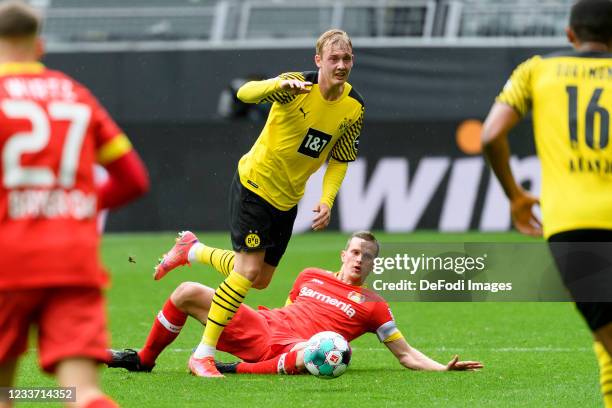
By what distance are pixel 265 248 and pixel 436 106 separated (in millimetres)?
13150

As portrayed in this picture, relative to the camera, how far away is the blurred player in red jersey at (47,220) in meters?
4.11

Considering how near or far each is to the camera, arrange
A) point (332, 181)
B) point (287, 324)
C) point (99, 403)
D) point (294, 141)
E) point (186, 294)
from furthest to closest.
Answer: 1. point (332, 181)
2. point (294, 141)
3. point (287, 324)
4. point (186, 294)
5. point (99, 403)

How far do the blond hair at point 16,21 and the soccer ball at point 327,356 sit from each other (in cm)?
345

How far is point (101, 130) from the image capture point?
14.2 feet

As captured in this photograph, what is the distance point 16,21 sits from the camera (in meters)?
4.23

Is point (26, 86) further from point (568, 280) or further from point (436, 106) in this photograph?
point (436, 106)

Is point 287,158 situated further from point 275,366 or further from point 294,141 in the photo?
point 275,366

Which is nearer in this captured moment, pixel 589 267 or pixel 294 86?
pixel 589 267

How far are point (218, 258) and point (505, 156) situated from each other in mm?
4007

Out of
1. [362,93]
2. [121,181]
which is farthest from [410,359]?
[362,93]

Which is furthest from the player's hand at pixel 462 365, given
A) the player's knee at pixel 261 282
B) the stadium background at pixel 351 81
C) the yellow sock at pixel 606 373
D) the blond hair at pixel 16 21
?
the stadium background at pixel 351 81

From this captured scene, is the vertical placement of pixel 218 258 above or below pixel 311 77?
below

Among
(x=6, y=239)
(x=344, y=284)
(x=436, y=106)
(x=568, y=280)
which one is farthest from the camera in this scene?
(x=436, y=106)

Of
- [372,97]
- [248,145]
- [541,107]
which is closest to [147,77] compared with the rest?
[248,145]
